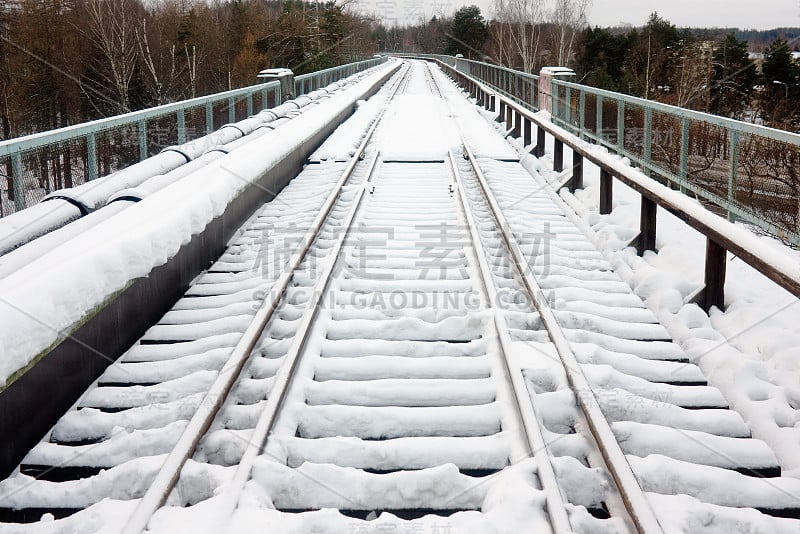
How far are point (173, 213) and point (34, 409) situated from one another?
2.96 m

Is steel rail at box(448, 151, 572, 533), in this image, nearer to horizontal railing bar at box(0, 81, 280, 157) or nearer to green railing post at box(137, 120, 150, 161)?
horizontal railing bar at box(0, 81, 280, 157)

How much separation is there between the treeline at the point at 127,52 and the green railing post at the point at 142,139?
40979 mm

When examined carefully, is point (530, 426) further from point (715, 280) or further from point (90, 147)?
point (90, 147)

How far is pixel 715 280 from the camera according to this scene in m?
6.38

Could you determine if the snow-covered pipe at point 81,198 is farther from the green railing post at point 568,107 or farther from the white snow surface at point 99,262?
the green railing post at point 568,107

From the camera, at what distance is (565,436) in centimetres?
428

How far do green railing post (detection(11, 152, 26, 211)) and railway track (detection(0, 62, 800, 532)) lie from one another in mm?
1736

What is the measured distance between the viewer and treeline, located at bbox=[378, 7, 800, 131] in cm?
5164

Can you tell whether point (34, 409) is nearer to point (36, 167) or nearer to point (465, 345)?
point (465, 345)

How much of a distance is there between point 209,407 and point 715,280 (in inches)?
165

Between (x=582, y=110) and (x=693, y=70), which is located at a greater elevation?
(x=693, y=70)

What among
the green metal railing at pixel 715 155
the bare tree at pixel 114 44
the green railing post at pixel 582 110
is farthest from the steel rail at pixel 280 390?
the bare tree at pixel 114 44

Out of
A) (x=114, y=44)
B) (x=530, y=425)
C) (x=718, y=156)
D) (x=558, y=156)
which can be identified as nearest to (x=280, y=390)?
(x=530, y=425)

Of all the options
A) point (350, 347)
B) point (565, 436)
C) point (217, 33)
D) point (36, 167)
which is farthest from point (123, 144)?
point (217, 33)
